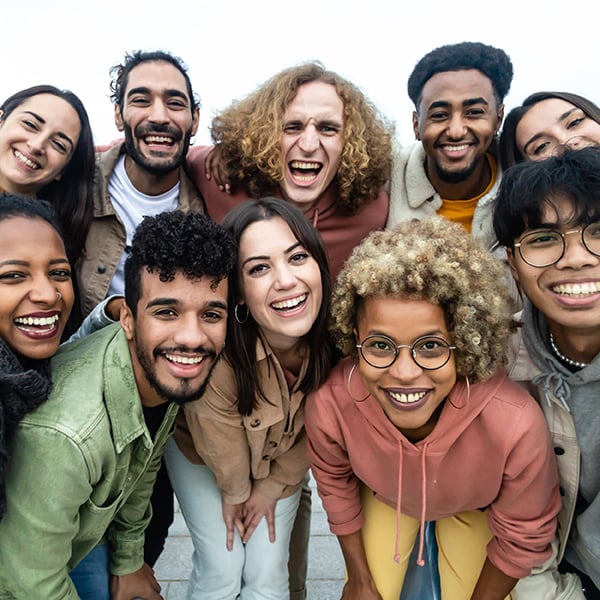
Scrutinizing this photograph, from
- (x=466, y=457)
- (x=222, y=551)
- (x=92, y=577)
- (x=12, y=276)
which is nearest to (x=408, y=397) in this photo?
(x=466, y=457)

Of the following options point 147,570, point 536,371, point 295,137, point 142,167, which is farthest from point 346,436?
point 142,167

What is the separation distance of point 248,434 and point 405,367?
0.96 m

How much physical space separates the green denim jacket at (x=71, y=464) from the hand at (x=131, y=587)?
38cm

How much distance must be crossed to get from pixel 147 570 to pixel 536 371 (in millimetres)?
2218

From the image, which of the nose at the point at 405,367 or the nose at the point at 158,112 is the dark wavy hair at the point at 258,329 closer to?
the nose at the point at 405,367

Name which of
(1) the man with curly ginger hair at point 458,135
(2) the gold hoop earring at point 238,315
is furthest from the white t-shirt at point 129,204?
(1) the man with curly ginger hair at point 458,135

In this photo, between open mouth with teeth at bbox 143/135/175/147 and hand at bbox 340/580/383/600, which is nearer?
hand at bbox 340/580/383/600

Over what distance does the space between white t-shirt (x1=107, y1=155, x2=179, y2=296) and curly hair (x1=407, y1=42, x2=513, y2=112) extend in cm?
170

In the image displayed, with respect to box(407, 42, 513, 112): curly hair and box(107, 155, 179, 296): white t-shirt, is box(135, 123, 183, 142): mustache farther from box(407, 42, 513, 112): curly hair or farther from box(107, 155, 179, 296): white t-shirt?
box(407, 42, 513, 112): curly hair

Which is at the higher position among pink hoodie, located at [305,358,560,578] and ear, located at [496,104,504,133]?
ear, located at [496,104,504,133]

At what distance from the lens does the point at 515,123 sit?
3.36m

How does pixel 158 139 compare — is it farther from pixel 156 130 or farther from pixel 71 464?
pixel 71 464

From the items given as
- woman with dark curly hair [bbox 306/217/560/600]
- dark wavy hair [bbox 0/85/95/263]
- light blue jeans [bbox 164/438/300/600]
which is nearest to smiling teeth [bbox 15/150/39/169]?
dark wavy hair [bbox 0/85/95/263]

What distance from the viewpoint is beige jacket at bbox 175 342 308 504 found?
108 inches
